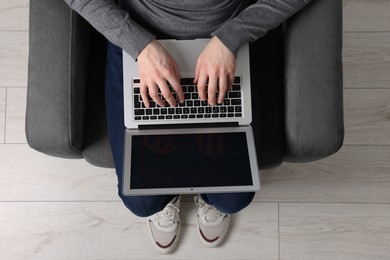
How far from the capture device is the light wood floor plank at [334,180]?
1.43m

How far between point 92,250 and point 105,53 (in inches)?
24.2

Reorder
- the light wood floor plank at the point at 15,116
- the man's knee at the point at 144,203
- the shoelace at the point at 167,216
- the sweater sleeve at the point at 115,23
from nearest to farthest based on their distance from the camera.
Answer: the sweater sleeve at the point at 115,23 → the man's knee at the point at 144,203 → the shoelace at the point at 167,216 → the light wood floor plank at the point at 15,116

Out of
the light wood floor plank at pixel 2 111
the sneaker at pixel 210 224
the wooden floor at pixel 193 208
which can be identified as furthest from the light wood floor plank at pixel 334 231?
the light wood floor plank at pixel 2 111

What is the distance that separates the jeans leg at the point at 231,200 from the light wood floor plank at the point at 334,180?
0.32 metres

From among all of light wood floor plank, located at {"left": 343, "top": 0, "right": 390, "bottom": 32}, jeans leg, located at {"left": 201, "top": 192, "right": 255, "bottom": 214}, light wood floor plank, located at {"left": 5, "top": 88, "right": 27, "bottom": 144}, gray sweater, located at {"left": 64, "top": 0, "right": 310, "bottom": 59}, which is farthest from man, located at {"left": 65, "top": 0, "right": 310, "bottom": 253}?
light wood floor plank, located at {"left": 343, "top": 0, "right": 390, "bottom": 32}

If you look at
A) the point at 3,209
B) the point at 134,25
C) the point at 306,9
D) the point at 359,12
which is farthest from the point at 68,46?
the point at 359,12

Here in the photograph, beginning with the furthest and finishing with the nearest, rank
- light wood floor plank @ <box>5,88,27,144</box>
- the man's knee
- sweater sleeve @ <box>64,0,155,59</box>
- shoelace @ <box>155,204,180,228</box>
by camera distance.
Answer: light wood floor plank @ <box>5,88,27,144</box> → shoelace @ <box>155,204,180,228</box> → the man's knee → sweater sleeve @ <box>64,0,155,59</box>

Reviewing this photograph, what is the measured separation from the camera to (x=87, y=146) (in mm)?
1061

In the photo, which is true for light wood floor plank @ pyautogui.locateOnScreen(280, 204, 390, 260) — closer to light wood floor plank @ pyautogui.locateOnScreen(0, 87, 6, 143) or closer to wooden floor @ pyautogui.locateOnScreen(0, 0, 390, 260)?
wooden floor @ pyautogui.locateOnScreen(0, 0, 390, 260)

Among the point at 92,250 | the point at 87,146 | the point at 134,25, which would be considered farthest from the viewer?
the point at 92,250

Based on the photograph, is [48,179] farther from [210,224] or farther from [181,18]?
[181,18]

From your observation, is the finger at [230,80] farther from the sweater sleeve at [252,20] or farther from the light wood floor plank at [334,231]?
the light wood floor plank at [334,231]

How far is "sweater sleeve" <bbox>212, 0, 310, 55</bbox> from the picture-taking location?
3.11 feet

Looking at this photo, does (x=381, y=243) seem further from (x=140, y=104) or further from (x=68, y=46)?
(x=68, y=46)
